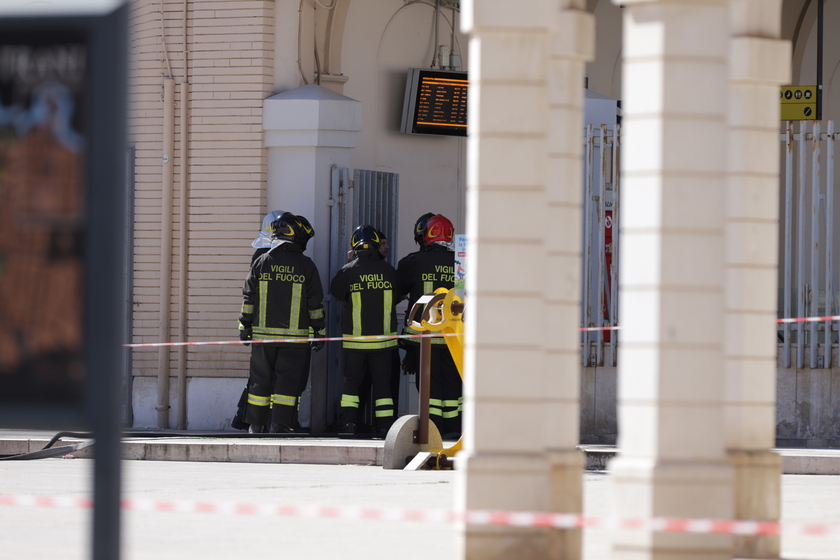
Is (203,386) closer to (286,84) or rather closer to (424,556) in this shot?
(286,84)

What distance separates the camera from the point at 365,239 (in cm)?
1551

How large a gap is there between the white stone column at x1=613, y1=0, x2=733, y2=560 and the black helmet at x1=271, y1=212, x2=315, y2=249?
381 inches

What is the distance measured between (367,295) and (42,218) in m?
11.2

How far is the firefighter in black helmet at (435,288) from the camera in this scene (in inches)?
611

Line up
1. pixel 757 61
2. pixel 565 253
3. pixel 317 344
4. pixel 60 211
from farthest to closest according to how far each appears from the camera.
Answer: pixel 317 344, pixel 757 61, pixel 565 253, pixel 60 211

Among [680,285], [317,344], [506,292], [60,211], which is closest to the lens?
[60,211]

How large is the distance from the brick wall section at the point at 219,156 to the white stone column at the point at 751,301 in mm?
9183

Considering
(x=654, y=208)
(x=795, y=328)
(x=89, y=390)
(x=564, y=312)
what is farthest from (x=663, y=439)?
(x=795, y=328)

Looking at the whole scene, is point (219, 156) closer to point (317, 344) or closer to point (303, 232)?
point (303, 232)

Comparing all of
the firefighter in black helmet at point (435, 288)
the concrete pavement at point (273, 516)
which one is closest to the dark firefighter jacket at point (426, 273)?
the firefighter in black helmet at point (435, 288)

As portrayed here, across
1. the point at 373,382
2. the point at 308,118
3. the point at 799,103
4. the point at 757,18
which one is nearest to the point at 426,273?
the point at 373,382

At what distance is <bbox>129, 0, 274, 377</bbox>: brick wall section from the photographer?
16.3 metres

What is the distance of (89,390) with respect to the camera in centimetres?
419

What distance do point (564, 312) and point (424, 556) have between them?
4.11 feet
